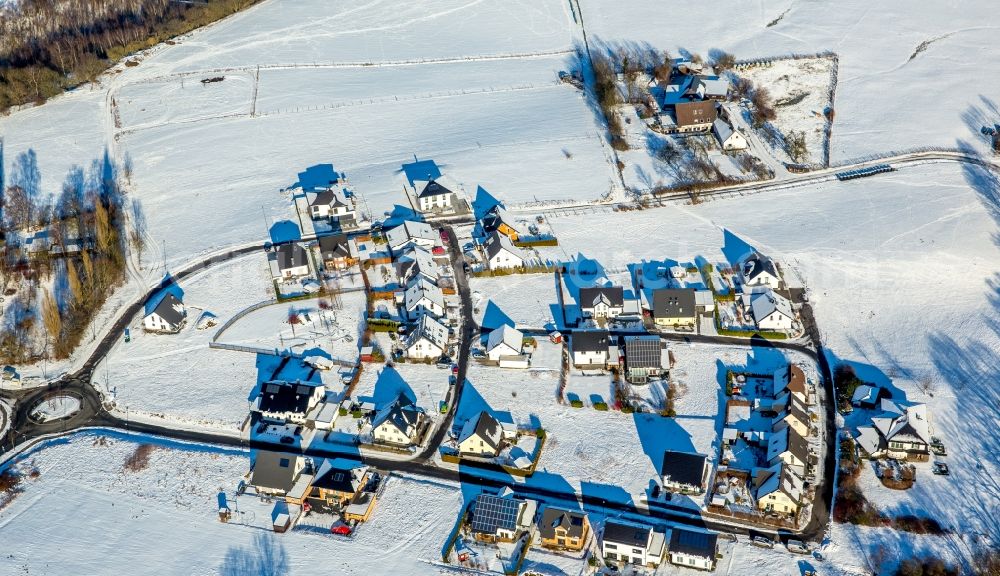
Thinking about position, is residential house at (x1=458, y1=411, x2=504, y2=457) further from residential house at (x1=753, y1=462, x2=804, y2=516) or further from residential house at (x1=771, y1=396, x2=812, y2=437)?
residential house at (x1=771, y1=396, x2=812, y2=437)

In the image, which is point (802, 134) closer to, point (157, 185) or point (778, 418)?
point (778, 418)

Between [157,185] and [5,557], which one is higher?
[157,185]

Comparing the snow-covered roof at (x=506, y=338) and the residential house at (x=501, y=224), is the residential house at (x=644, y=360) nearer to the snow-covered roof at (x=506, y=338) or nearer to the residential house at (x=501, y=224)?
the snow-covered roof at (x=506, y=338)

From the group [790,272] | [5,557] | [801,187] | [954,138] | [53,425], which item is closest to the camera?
[5,557]

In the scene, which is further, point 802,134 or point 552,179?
point 802,134

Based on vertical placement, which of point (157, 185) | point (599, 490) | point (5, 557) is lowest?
point (599, 490)

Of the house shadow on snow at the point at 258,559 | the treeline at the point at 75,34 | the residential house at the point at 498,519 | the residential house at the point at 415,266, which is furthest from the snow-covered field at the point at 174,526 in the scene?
the treeline at the point at 75,34

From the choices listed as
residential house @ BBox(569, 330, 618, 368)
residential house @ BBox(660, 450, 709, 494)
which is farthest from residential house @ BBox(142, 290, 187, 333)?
residential house @ BBox(660, 450, 709, 494)

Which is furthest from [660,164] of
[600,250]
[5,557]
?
[5,557]
